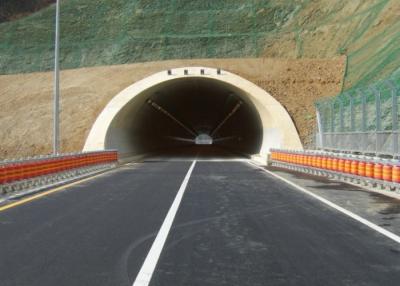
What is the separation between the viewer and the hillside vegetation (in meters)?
44.3

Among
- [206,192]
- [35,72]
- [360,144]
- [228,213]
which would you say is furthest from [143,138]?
→ [228,213]

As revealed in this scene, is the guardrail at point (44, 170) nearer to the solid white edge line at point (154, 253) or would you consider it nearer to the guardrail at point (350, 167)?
the solid white edge line at point (154, 253)

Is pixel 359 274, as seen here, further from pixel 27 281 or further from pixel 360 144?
pixel 360 144

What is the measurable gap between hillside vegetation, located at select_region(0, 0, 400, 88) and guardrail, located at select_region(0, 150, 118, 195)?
20947 millimetres

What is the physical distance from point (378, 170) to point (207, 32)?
148 ft

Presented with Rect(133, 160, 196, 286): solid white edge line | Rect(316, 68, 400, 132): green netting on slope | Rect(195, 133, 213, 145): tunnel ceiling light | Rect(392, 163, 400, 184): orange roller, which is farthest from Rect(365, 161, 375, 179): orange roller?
Rect(195, 133, 213, 145): tunnel ceiling light

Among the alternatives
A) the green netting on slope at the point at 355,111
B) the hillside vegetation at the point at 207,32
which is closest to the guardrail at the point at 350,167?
the green netting on slope at the point at 355,111

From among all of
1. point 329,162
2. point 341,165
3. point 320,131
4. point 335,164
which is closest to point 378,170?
point 341,165

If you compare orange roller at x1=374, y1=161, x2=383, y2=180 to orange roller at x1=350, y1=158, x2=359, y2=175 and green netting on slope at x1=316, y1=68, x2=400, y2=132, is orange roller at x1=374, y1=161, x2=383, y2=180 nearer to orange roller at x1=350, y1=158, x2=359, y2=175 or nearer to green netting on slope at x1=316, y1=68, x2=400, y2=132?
orange roller at x1=350, y1=158, x2=359, y2=175

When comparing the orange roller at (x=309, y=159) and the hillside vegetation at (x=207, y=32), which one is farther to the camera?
the hillside vegetation at (x=207, y=32)

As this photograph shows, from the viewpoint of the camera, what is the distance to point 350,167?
19.3 m

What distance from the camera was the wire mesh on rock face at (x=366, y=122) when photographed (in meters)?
20.3

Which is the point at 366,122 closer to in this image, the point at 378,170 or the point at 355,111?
the point at 355,111

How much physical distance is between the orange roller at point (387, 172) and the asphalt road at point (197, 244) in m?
3.94
